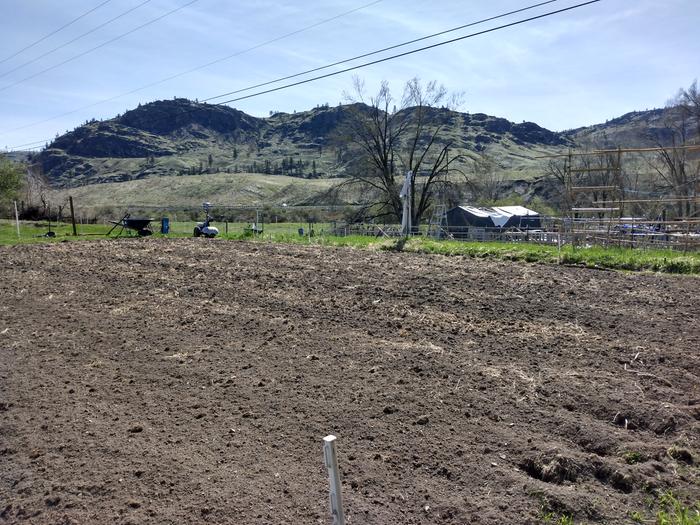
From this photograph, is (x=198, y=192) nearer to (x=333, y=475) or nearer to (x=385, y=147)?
(x=385, y=147)

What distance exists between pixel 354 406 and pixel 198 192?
411 ft

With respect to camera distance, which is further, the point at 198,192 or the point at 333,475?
the point at 198,192

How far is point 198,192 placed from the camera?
123562 millimetres

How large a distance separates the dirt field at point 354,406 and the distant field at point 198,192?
343 feet

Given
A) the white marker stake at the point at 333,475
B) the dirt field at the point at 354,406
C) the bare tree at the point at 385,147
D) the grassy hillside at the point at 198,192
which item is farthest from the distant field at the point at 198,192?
the white marker stake at the point at 333,475

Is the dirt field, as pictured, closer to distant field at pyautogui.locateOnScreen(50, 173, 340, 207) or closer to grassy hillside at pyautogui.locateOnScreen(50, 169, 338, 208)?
grassy hillside at pyautogui.locateOnScreen(50, 169, 338, 208)

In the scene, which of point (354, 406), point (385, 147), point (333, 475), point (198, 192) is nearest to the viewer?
point (333, 475)

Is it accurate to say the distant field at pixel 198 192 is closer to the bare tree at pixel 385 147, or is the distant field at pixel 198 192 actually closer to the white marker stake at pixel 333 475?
the bare tree at pixel 385 147

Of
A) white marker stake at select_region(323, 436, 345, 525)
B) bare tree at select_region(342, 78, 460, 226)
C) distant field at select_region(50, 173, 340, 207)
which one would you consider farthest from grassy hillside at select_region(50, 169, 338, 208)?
white marker stake at select_region(323, 436, 345, 525)

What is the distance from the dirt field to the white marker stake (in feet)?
3.39

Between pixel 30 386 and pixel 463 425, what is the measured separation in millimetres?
4685

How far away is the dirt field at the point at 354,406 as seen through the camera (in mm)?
3615

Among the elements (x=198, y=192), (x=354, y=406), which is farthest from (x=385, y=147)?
(x=198, y=192)

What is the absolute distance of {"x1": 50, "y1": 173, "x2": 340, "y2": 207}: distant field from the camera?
117000 mm
